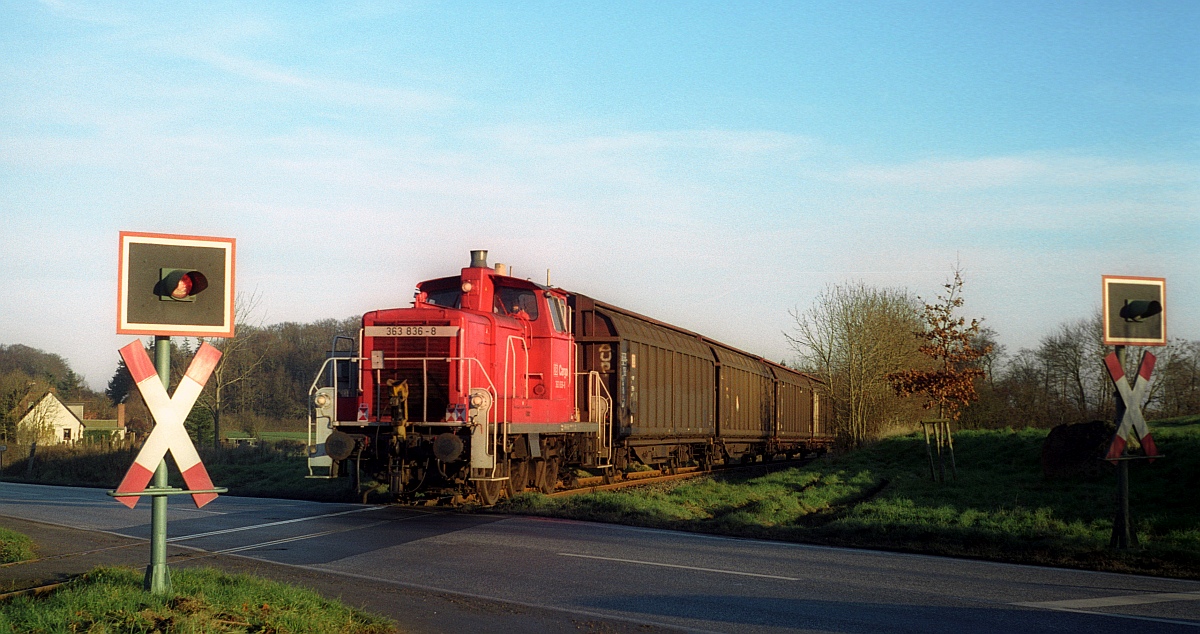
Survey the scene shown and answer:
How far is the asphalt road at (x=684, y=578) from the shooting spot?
707 cm

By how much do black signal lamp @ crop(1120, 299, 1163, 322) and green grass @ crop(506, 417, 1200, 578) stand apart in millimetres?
2622

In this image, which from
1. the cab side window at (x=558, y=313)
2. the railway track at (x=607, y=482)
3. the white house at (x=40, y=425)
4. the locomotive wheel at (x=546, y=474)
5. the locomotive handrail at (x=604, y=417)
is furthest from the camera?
the white house at (x=40, y=425)

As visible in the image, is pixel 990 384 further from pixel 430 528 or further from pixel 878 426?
pixel 430 528

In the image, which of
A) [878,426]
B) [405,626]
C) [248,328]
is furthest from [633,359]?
[248,328]

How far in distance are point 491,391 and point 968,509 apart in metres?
7.86

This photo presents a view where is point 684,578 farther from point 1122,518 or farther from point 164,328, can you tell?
point 1122,518

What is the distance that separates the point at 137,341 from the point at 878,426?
31.1 meters

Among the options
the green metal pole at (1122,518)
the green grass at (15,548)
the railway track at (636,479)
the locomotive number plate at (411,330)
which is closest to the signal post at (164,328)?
the green grass at (15,548)

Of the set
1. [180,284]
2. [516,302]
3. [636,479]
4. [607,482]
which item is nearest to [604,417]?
[607,482]

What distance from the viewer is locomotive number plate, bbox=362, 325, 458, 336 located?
14.7 meters

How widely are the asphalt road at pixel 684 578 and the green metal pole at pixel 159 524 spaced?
207 centimetres

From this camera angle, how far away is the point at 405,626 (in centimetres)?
684

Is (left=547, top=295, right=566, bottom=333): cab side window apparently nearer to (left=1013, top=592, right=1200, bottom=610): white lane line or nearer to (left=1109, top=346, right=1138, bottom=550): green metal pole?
(left=1109, top=346, right=1138, bottom=550): green metal pole

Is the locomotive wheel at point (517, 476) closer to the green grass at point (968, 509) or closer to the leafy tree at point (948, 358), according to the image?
the green grass at point (968, 509)
